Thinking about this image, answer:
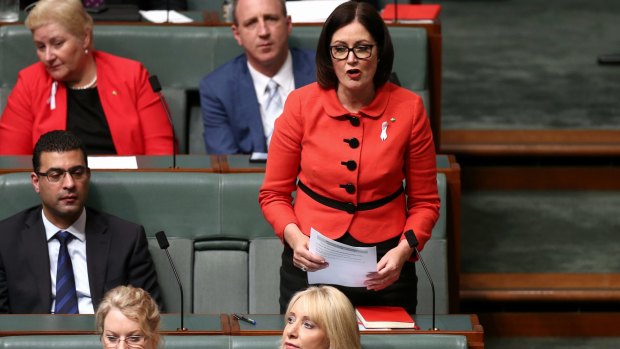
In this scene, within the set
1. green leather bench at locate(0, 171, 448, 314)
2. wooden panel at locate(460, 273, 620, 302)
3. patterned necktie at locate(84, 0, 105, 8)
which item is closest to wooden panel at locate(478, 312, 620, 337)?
wooden panel at locate(460, 273, 620, 302)

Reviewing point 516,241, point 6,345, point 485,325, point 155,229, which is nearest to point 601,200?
point 516,241

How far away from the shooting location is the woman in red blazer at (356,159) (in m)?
1.64

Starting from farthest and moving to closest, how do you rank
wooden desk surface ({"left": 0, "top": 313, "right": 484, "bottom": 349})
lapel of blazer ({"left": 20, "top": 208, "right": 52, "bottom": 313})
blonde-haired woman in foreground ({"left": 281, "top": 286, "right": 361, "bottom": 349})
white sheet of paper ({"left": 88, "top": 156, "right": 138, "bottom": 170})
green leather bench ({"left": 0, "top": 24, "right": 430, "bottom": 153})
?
green leather bench ({"left": 0, "top": 24, "right": 430, "bottom": 153})
white sheet of paper ({"left": 88, "top": 156, "right": 138, "bottom": 170})
lapel of blazer ({"left": 20, "top": 208, "right": 52, "bottom": 313})
wooden desk surface ({"left": 0, "top": 313, "right": 484, "bottom": 349})
blonde-haired woman in foreground ({"left": 281, "top": 286, "right": 361, "bottom": 349})

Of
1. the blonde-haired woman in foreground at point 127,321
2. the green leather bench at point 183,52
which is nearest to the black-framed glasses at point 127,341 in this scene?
the blonde-haired woman in foreground at point 127,321

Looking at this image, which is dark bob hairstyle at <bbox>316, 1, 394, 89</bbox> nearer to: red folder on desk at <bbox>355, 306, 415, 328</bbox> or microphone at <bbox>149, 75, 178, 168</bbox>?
red folder on desk at <bbox>355, 306, 415, 328</bbox>

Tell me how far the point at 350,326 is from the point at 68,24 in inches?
32.9

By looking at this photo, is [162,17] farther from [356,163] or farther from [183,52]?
[356,163]

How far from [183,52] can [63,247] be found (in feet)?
1.81

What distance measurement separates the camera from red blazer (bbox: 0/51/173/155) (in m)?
2.18

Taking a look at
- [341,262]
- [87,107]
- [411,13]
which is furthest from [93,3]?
[341,262]

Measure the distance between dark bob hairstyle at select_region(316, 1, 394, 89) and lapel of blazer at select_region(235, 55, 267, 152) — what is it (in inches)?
20.3

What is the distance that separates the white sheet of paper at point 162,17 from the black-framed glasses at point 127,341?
0.97 meters

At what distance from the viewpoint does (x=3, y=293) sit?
1.84m

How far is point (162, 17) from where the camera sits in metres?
2.47
